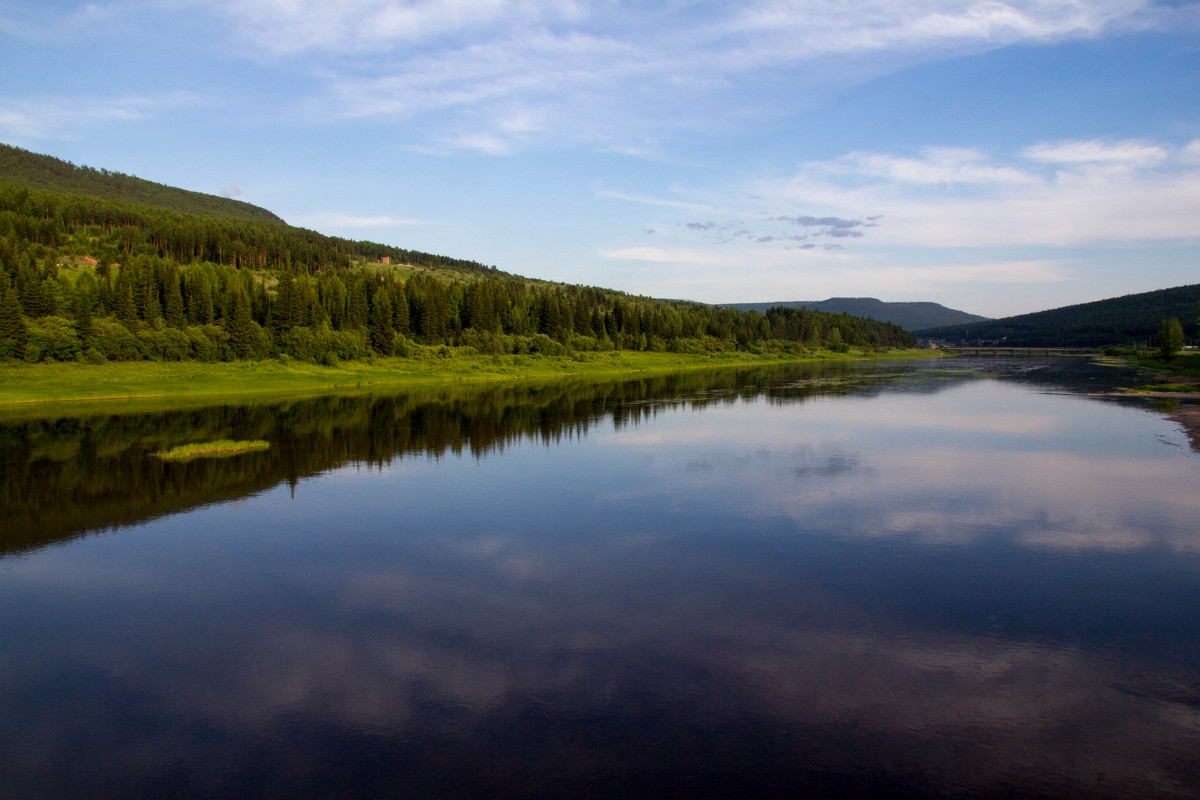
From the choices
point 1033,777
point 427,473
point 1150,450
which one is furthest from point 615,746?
point 1150,450

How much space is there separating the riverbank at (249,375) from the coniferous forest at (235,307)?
10.4 feet

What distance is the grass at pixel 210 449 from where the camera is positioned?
31.6m

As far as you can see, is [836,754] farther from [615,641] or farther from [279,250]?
[279,250]

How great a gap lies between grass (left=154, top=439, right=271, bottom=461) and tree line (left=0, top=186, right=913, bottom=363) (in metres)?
44.5

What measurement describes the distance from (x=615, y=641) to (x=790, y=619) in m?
3.70

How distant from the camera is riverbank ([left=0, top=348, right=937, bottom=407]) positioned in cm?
5831

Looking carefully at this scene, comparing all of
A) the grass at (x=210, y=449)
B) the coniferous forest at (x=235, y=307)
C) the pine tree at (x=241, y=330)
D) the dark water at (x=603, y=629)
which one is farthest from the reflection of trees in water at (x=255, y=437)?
the coniferous forest at (x=235, y=307)

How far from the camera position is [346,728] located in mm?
10164

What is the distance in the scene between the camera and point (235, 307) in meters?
83.1

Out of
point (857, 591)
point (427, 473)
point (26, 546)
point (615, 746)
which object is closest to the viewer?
point (615, 746)

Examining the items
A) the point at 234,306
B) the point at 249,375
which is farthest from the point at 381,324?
the point at 249,375

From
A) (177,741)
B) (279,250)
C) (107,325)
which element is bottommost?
(177,741)

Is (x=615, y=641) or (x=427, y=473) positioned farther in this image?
(x=427, y=473)

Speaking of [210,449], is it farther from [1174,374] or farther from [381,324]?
[1174,374]
